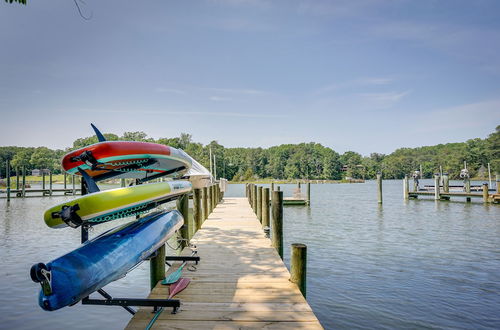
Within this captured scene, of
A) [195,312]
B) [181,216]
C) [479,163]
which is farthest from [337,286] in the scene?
[479,163]

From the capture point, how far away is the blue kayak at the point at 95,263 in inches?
131

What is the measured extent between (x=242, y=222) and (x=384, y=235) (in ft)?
24.9

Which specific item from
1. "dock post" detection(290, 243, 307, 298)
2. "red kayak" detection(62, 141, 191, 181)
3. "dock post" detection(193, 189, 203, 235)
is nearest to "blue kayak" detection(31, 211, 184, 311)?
"red kayak" detection(62, 141, 191, 181)

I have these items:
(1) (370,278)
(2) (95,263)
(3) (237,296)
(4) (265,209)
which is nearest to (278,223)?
(4) (265,209)

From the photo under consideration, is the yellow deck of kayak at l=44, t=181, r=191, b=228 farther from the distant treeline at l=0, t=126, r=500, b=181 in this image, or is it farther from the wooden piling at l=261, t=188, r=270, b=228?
the distant treeline at l=0, t=126, r=500, b=181

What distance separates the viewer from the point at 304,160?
120 m

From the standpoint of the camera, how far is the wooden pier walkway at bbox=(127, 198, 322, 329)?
3.94m

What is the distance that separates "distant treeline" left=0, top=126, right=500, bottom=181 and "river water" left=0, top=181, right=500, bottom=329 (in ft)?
248

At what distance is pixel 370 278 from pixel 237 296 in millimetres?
5858

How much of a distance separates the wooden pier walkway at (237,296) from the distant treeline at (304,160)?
83001mm

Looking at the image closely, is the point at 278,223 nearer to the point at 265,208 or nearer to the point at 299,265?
the point at 299,265

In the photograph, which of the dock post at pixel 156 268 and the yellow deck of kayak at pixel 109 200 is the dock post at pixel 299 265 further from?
the yellow deck of kayak at pixel 109 200

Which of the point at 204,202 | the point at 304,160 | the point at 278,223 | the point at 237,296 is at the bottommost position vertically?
the point at 237,296

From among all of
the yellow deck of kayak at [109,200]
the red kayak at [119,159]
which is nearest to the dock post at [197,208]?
the red kayak at [119,159]
